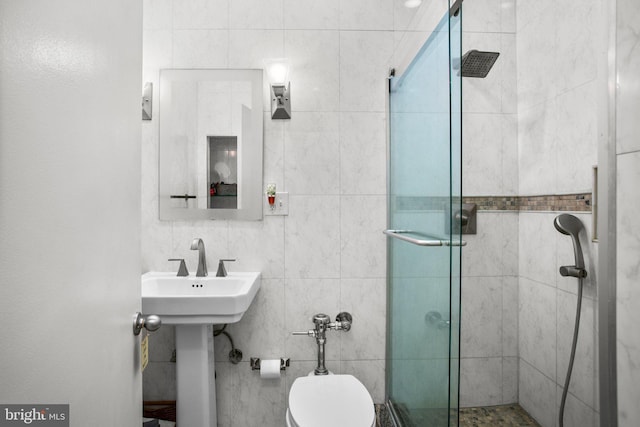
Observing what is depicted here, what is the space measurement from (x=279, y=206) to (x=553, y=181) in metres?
1.30

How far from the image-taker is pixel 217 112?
172cm

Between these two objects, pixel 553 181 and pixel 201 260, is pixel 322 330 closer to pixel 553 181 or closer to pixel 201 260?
pixel 201 260

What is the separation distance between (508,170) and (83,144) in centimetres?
185

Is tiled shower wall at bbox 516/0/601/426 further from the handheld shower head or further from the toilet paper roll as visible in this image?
the toilet paper roll

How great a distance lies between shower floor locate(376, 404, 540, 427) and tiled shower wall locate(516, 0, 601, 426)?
0.05 m

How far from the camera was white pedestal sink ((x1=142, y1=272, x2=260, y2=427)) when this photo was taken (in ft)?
4.37

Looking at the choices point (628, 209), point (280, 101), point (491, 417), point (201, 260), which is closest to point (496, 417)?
point (491, 417)

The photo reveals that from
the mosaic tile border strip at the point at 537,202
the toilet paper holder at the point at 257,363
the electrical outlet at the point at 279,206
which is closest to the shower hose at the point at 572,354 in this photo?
the mosaic tile border strip at the point at 537,202

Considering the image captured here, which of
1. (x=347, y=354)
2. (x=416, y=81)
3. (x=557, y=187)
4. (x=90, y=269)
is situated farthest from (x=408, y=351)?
(x=90, y=269)

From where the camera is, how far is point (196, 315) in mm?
1344

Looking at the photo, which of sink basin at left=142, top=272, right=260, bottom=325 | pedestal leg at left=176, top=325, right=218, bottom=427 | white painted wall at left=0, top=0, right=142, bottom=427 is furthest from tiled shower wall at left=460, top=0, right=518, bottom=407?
white painted wall at left=0, top=0, right=142, bottom=427

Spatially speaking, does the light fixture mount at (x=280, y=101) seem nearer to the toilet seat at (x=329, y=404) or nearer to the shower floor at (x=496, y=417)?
the toilet seat at (x=329, y=404)

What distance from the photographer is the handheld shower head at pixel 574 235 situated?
1.32m

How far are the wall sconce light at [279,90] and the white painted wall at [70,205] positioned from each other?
90 cm
